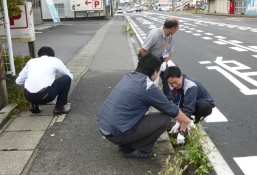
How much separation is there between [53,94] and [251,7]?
3884cm

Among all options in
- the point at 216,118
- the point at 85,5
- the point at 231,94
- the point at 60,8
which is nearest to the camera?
the point at 216,118

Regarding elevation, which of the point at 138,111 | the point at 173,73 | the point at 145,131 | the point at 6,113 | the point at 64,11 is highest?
the point at 64,11

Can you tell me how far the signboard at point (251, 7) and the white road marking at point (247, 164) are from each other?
37558mm

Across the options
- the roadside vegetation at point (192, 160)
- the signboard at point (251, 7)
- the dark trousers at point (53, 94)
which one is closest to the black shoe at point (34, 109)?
the dark trousers at point (53, 94)

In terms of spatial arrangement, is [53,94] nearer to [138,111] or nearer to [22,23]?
[138,111]

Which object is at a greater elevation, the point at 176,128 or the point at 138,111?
the point at 138,111

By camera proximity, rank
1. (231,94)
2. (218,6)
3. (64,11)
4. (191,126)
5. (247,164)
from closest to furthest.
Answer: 1. (247,164)
2. (191,126)
3. (231,94)
4. (64,11)
5. (218,6)

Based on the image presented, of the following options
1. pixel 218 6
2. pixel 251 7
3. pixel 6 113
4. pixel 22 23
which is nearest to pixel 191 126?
pixel 6 113

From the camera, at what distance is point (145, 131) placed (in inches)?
134

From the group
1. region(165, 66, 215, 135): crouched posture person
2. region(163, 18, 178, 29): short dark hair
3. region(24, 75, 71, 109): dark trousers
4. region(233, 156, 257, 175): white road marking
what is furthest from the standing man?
region(233, 156, 257, 175): white road marking

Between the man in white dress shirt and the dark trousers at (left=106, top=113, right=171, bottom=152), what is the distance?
166 centimetres

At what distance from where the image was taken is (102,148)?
386cm

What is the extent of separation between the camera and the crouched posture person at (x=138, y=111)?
128 inches

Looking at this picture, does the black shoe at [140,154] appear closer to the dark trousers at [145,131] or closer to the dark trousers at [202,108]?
the dark trousers at [145,131]
